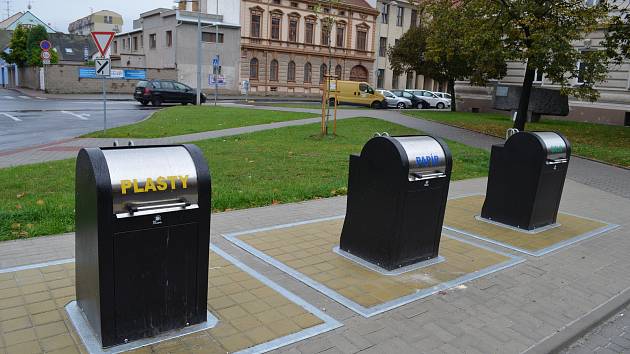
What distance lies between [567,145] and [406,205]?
345 cm

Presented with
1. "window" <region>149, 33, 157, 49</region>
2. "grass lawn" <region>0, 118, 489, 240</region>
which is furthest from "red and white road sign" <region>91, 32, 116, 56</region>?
"window" <region>149, 33, 157, 49</region>

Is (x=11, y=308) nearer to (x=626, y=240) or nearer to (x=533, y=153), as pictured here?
(x=533, y=153)

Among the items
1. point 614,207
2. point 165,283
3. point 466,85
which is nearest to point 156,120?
point 614,207

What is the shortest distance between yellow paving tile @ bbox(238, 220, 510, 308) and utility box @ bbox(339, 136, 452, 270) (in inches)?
8.7

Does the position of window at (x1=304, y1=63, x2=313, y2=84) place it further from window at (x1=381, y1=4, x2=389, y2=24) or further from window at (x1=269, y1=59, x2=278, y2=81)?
window at (x1=381, y1=4, x2=389, y2=24)

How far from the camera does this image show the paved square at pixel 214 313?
12.0 feet

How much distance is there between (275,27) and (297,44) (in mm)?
2964

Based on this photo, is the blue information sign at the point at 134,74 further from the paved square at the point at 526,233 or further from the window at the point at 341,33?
the paved square at the point at 526,233

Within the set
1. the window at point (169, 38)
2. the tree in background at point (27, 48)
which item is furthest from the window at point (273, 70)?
the tree in background at point (27, 48)

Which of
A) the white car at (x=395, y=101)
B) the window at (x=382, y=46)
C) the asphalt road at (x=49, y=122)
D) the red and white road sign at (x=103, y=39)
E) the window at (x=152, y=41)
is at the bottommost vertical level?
the asphalt road at (x=49, y=122)

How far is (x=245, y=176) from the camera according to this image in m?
9.96

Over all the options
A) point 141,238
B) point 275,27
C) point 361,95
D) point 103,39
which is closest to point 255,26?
point 275,27

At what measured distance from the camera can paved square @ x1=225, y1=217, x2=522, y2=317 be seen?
4750 mm

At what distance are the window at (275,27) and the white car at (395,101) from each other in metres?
17.9
